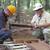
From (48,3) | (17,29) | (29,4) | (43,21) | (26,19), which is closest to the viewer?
(43,21)

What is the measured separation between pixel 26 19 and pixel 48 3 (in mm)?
2654

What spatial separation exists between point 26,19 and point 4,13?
6555 mm

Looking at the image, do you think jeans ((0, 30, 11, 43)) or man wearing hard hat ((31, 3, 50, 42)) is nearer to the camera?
jeans ((0, 30, 11, 43))

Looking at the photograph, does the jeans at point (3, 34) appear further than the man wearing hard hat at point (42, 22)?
No

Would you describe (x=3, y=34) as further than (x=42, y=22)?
No

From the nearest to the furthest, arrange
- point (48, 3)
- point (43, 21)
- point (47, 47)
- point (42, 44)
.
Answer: point (47, 47) → point (42, 44) → point (43, 21) → point (48, 3)

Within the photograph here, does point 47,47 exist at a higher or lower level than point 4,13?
lower

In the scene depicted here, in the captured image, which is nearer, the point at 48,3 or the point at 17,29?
the point at 17,29

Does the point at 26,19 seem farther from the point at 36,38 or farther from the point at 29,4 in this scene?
the point at 36,38

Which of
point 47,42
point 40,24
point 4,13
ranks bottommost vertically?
point 47,42

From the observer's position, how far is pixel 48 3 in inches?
578

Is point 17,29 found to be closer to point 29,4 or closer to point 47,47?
point 47,47

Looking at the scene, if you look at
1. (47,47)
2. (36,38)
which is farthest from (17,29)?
(47,47)

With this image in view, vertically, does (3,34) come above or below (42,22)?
below
